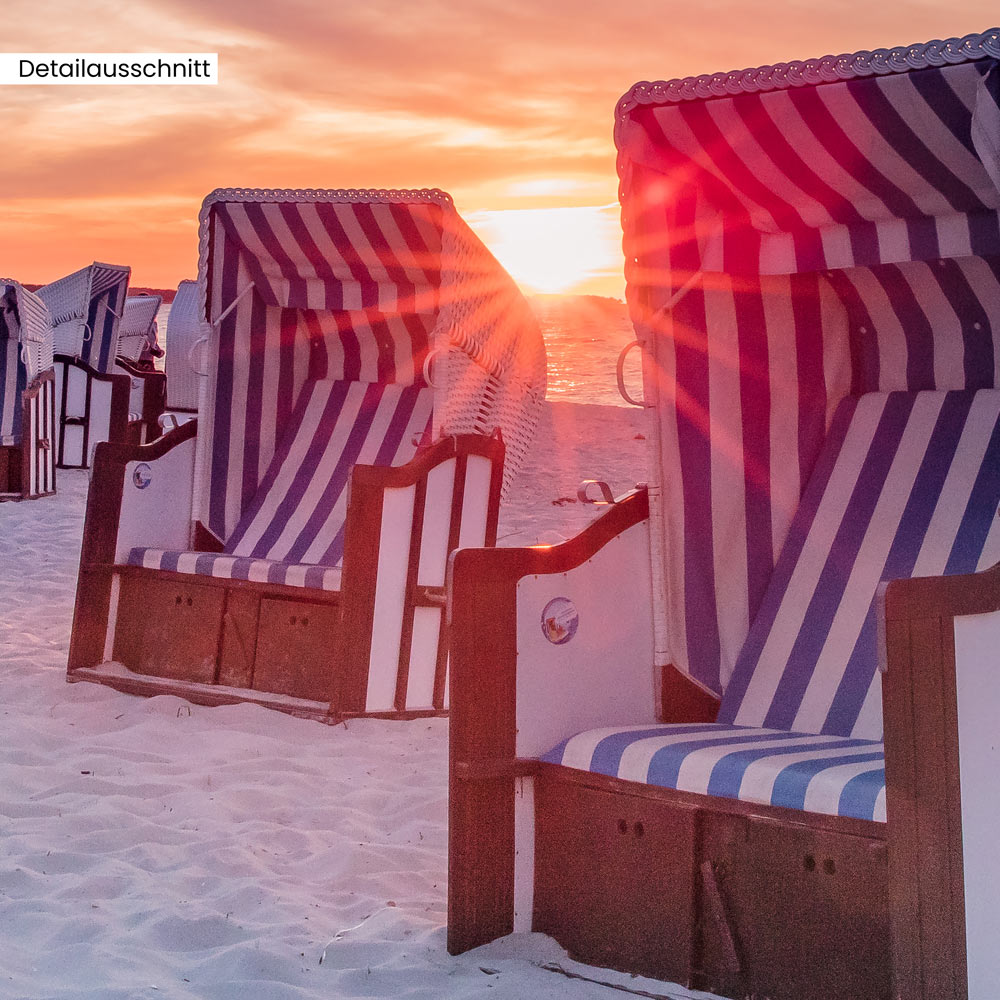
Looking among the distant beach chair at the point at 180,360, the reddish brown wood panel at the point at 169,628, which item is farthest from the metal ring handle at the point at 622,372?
the distant beach chair at the point at 180,360

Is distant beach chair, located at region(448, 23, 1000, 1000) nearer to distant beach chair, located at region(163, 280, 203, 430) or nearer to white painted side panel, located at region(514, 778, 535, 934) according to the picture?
white painted side panel, located at region(514, 778, 535, 934)

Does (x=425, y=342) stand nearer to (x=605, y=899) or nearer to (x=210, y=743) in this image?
(x=210, y=743)

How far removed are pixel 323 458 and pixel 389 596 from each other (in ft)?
4.19

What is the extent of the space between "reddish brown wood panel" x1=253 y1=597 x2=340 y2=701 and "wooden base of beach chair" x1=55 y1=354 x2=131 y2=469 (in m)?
7.55

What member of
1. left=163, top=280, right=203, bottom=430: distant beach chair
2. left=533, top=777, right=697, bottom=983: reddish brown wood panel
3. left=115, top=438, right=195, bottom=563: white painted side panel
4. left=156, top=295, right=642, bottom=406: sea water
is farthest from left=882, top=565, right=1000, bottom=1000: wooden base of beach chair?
left=156, top=295, right=642, bottom=406: sea water

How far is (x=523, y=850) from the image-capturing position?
8.92ft

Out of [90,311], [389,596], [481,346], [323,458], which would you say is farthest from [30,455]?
[389,596]

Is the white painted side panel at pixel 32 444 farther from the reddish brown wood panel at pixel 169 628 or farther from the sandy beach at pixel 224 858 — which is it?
the reddish brown wood panel at pixel 169 628

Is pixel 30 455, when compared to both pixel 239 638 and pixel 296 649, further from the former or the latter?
pixel 296 649

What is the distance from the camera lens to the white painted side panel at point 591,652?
2727mm

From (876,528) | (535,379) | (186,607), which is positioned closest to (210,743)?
(186,607)

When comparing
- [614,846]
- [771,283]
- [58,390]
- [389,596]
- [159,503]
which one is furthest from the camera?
[58,390]

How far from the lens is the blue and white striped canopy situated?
2.98 meters

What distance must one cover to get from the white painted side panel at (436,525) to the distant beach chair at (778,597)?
1561 millimetres
